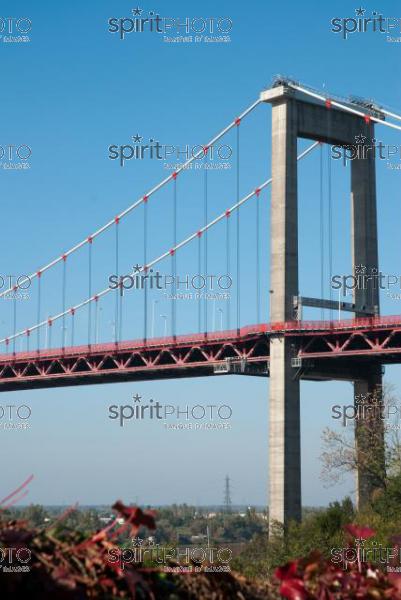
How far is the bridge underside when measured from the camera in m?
60.4

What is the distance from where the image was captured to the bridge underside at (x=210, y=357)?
60375 mm

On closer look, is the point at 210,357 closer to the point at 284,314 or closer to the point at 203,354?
the point at 203,354

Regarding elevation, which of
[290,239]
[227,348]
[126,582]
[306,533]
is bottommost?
[306,533]

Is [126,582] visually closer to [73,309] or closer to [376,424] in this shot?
[376,424]

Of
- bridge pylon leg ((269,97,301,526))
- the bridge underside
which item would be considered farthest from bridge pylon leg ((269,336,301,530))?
the bridge underside

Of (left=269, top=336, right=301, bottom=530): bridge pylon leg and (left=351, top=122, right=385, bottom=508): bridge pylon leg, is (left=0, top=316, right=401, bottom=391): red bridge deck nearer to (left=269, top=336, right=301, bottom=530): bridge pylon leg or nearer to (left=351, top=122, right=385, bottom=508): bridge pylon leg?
(left=269, top=336, right=301, bottom=530): bridge pylon leg

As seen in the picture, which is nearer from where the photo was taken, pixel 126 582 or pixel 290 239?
pixel 126 582

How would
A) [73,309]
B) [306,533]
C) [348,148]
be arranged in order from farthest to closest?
[73,309], [348,148], [306,533]

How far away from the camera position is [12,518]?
3477 mm

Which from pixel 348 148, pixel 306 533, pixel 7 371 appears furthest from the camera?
pixel 7 371

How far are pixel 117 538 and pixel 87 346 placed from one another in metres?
73.1

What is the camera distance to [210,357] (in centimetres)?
6900

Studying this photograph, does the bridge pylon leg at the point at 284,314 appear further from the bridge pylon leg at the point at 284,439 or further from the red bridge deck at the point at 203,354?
the red bridge deck at the point at 203,354

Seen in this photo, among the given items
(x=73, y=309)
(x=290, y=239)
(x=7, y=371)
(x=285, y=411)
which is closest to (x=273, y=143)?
(x=290, y=239)
